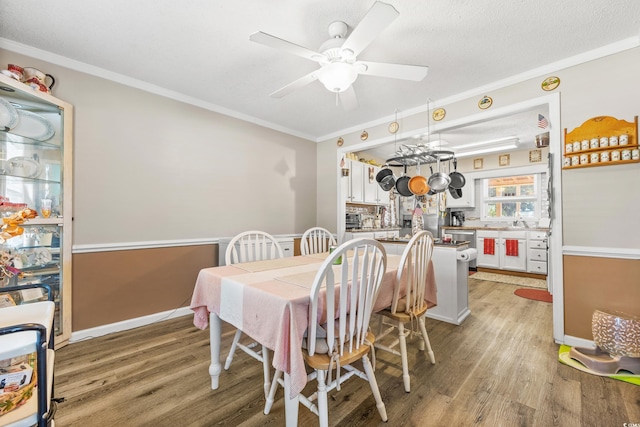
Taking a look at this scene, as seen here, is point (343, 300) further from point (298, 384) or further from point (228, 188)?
point (228, 188)

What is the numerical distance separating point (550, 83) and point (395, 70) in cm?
163

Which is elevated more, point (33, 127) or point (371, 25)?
point (371, 25)

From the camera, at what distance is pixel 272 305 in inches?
48.1

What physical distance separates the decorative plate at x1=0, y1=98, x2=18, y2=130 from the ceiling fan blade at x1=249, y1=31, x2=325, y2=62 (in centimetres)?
194

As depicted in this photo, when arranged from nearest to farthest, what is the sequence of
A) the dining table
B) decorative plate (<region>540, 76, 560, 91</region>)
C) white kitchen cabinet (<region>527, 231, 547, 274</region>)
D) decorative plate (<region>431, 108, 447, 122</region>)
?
the dining table, decorative plate (<region>540, 76, 560, 91</region>), decorative plate (<region>431, 108, 447, 122</region>), white kitchen cabinet (<region>527, 231, 547, 274</region>)

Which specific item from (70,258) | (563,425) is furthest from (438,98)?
(70,258)

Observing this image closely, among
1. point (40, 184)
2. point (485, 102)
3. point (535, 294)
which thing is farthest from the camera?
point (535, 294)

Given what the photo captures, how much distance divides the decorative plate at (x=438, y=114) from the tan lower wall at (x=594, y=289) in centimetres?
179

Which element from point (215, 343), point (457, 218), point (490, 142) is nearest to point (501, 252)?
point (457, 218)

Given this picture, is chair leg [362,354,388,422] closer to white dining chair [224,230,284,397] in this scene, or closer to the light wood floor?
the light wood floor

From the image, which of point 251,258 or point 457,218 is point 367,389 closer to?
point 251,258

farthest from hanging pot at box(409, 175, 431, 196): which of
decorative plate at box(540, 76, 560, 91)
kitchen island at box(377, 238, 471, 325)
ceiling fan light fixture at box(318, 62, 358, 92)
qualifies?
ceiling fan light fixture at box(318, 62, 358, 92)

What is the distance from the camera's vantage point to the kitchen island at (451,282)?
2.74 m

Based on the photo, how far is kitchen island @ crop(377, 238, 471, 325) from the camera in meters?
2.74
